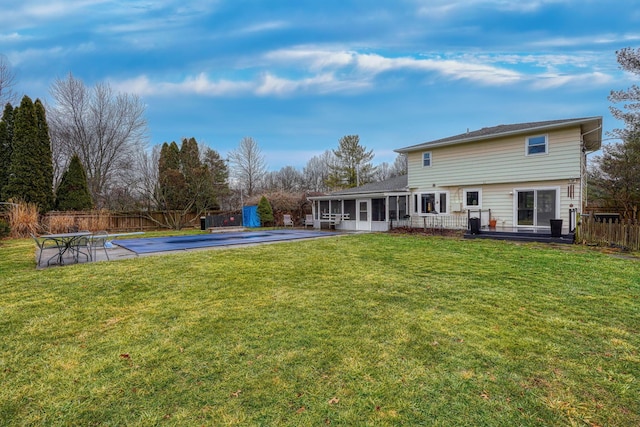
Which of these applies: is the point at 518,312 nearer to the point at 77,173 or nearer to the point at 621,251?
the point at 621,251

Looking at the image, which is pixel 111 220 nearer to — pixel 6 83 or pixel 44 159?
pixel 44 159

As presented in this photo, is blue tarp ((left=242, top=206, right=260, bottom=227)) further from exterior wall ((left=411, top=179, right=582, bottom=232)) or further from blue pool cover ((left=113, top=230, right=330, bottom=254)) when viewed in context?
exterior wall ((left=411, top=179, right=582, bottom=232))

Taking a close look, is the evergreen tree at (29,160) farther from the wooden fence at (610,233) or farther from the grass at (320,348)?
the wooden fence at (610,233)

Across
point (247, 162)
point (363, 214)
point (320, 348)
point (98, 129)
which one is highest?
point (98, 129)

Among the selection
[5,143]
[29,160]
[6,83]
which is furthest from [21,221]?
[6,83]

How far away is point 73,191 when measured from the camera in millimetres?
18109

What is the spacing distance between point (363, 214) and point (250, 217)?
370 inches

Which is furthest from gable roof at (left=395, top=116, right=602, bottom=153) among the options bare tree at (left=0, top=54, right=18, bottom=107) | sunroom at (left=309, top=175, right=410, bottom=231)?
bare tree at (left=0, top=54, right=18, bottom=107)

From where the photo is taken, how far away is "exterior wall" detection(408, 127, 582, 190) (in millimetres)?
12039

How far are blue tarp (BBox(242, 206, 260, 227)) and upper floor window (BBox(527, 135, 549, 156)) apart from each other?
17.0m

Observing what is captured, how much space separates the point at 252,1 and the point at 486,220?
13.3m

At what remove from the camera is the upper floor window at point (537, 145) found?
12609 millimetres

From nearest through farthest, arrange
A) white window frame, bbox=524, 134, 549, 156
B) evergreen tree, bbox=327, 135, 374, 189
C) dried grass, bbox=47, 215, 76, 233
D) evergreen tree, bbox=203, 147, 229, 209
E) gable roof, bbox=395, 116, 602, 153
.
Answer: gable roof, bbox=395, 116, 602, 153, white window frame, bbox=524, 134, 549, 156, dried grass, bbox=47, 215, 76, 233, evergreen tree, bbox=203, 147, 229, 209, evergreen tree, bbox=327, 135, 374, 189

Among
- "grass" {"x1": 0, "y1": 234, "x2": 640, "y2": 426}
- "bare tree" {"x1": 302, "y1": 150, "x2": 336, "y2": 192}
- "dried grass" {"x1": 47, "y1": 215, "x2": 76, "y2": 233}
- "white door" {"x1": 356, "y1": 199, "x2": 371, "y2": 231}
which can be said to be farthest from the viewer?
"bare tree" {"x1": 302, "y1": 150, "x2": 336, "y2": 192}
